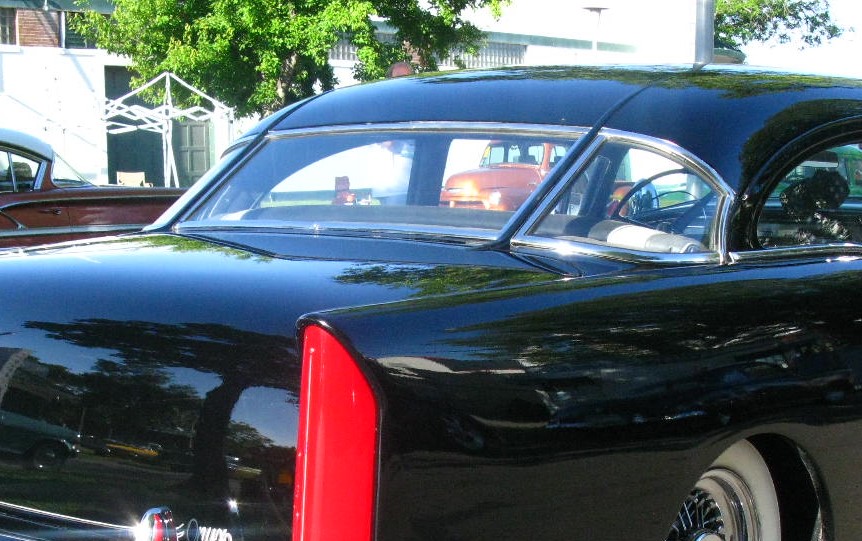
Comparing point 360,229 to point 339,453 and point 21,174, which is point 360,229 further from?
point 21,174

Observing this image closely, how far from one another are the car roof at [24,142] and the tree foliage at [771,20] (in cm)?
2822

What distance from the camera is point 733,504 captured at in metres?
2.59

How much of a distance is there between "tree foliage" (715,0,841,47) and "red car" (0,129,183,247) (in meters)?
28.2

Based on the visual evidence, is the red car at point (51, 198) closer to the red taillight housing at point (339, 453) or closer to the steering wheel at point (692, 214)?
the steering wheel at point (692, 214)

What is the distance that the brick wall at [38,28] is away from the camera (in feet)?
74.7

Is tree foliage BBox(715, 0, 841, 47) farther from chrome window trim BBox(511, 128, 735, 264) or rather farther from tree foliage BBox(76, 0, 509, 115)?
chrome window trim BBox(511, 128, 735, 264)

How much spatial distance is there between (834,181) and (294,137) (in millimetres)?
1649

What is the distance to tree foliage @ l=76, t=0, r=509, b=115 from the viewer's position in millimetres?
18734

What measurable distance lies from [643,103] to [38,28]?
21.8 metres

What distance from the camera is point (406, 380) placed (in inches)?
Result: 74.5

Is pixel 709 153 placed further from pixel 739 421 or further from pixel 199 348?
pixel 199 348

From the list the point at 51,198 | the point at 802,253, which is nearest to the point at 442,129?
the point at 802,253

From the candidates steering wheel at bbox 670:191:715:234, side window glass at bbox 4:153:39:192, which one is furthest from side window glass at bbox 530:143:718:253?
side window glass at bbox 4:153:39:192

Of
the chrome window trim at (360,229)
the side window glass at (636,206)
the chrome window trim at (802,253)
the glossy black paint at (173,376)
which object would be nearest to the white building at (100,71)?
the chrome window trim at (360,229)
